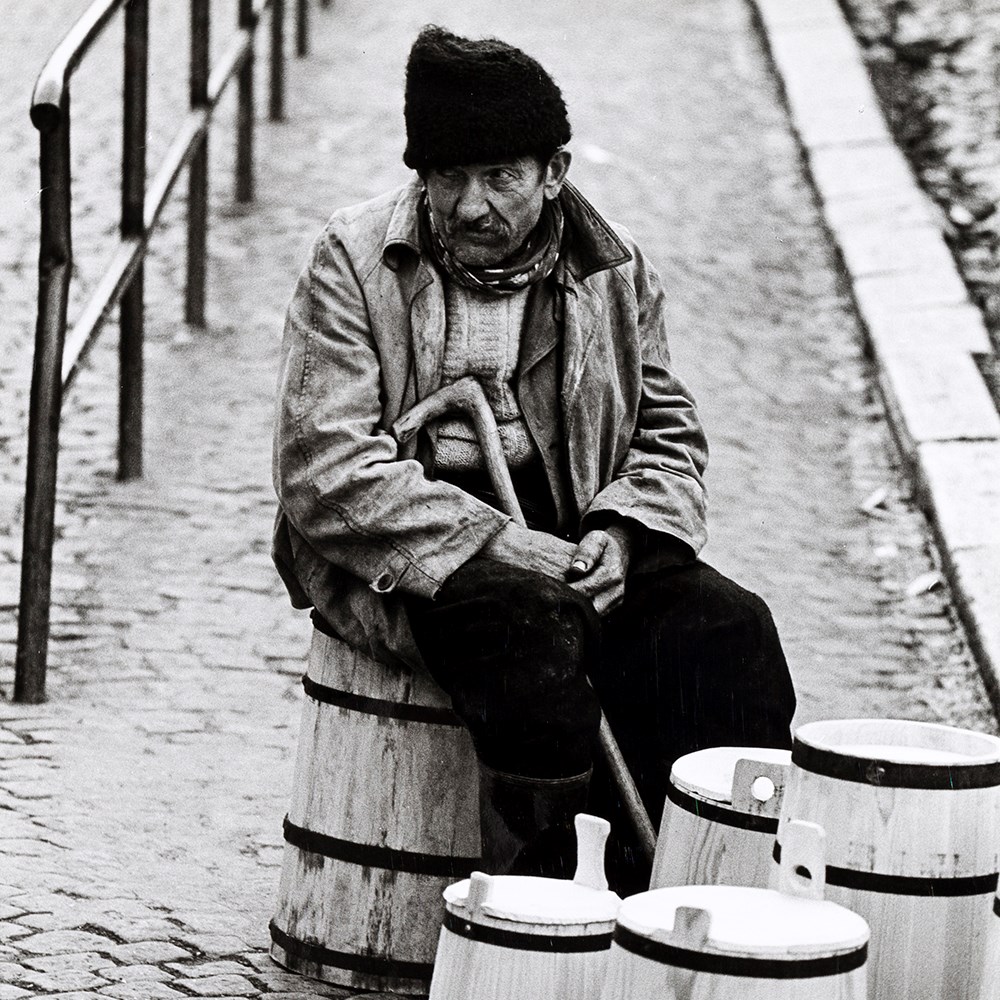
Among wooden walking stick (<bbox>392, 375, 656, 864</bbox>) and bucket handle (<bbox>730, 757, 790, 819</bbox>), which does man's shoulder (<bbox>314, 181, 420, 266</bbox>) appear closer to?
wooden walking stick (<bbox>392, 375, 656, 864</bbox>)

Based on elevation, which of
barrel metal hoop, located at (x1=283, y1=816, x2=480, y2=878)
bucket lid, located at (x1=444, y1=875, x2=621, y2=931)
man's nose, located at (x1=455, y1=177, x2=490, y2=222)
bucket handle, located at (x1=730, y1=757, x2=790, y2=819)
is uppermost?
man's nose, located at (x1=455, y1=177, x2=490, y2=222)

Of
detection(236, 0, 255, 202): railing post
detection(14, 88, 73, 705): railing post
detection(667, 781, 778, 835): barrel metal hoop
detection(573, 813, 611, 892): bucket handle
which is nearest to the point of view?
detection(573, 813, 611, 892): bucket handle

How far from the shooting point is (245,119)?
8547 mm

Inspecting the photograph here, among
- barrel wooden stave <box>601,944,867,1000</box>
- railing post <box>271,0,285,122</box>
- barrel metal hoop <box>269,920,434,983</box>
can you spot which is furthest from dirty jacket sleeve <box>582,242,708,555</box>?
railing post <box>271,0,285,122</box>

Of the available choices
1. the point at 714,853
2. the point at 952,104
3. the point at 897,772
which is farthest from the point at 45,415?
the point at 952,104

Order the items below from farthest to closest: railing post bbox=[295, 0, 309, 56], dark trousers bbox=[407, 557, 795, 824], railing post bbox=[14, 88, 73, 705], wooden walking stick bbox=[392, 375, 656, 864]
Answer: railing post bbox=[295, 0, 309, 56], railing post bbox=[14, 88, 73, 705], wooden walking stick bbox=[392, 375, 656, 864], dark trousers bbox=[407, 557, 795, 824]

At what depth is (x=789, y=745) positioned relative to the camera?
353 cm

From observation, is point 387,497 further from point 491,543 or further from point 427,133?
point 427,133

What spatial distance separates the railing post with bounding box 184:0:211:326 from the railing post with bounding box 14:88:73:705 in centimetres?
233

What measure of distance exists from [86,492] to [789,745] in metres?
3.20

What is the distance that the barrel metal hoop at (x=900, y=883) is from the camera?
2752 mm

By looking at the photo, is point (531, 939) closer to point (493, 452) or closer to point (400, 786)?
point (400, 786)

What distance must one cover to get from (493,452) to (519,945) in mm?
1070

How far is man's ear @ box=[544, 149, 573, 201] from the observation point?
3520 millimetres
